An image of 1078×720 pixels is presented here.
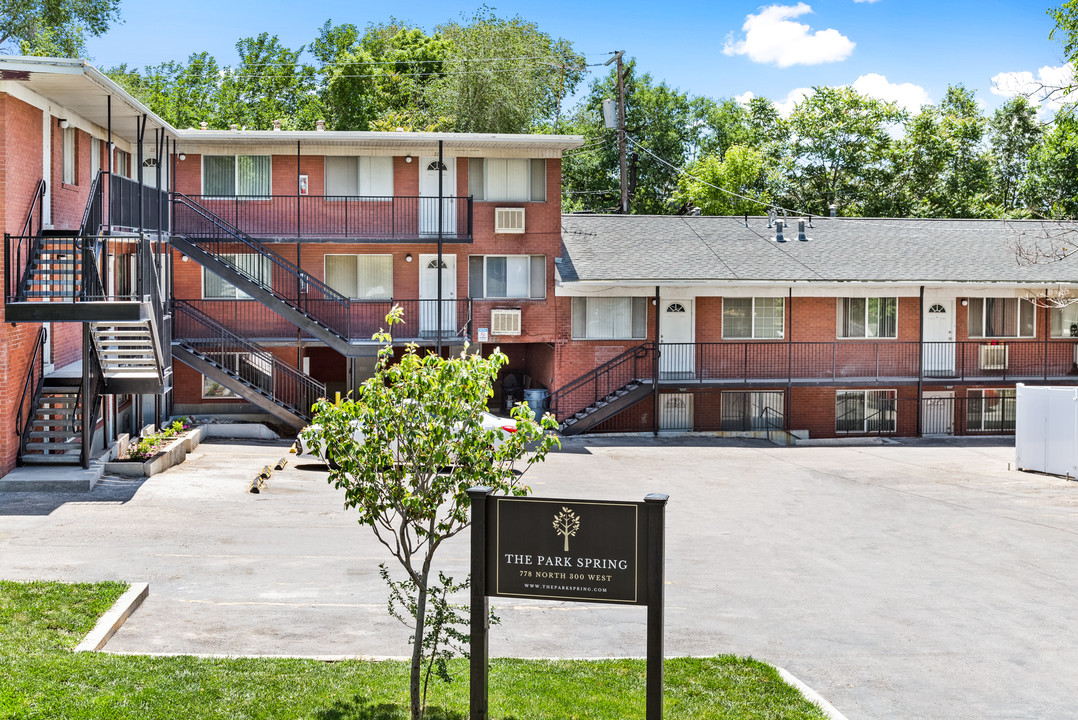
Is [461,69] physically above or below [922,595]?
above

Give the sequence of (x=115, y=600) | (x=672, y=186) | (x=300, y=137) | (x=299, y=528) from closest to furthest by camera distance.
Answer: (x=115, y=600) < (x=299, y=528) < (x=300, y=137) < (x=672, y=186)

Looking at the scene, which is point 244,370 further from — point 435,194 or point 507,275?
point 507,275

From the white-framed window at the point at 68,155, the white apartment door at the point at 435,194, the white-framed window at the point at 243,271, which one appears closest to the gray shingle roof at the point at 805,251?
the white apartment door at the point at 435,194

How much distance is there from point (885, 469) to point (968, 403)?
30.6ft

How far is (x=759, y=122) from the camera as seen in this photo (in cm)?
5697

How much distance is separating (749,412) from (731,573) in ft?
56.8

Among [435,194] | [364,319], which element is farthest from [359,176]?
[364,319]

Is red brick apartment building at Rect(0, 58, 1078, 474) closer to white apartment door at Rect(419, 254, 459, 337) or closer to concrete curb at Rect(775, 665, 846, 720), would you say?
white apartment door at Rect(419, 254, 459, 337)

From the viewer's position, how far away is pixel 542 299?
98.9 ft

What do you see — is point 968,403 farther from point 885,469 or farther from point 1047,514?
point 1047,514

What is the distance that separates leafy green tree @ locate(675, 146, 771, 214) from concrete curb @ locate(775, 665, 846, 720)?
4226 centimetres

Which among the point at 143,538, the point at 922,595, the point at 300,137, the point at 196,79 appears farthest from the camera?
the point at 196,79

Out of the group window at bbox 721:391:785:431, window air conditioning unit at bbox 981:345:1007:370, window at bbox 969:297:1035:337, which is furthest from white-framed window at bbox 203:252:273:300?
window air conditioning unit at bbox 981:345:1007:370

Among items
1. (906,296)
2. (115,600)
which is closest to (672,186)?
(906,296)
